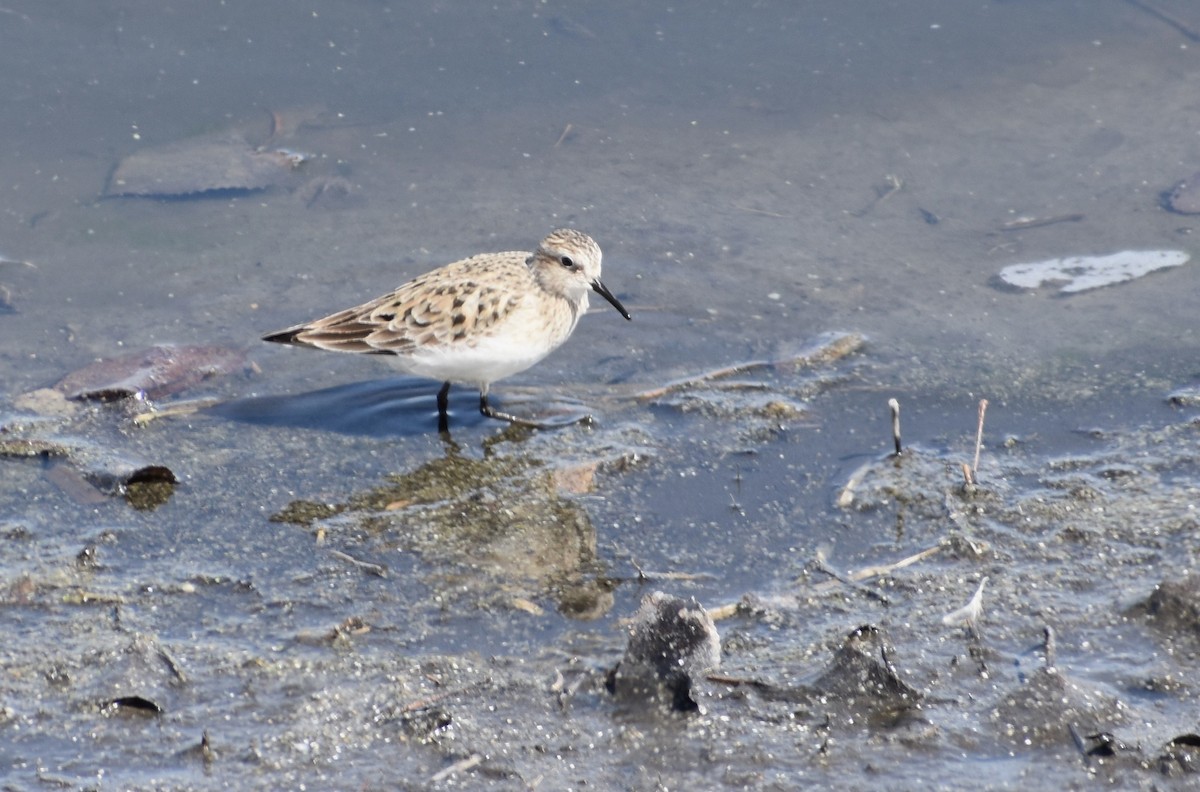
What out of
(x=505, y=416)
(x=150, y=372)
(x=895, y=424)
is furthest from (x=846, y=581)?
(x=150, y=372)

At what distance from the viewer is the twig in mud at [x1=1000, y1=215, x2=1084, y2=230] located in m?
7.95

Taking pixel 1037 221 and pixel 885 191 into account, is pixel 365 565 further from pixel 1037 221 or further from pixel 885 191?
pixel 1037 221

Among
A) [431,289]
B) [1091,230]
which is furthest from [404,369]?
[1091,230]

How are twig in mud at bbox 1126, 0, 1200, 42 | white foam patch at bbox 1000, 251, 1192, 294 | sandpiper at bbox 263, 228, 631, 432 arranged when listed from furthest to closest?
twig in mud at bbox 1126, 0, 1200, 42
white foam patch at bbox 1000, 251, 1192, 294
sandpiper at bbox 263, 228, 631, 432

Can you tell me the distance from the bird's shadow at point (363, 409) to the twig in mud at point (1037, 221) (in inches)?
143

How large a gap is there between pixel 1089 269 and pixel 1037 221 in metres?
0.66

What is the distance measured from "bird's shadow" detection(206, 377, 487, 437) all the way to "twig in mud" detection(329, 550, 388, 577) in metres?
1.21

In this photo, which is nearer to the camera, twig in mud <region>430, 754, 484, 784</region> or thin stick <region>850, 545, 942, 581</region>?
twig in mud <region>430, 754, 484, 784</region>

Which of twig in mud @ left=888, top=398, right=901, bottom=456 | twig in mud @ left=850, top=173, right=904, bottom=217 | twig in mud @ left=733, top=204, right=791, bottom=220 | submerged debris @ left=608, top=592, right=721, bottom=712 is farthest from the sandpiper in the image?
twig in mud @ left=850, top=173, right=904, bottom=217

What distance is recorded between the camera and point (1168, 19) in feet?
33.0

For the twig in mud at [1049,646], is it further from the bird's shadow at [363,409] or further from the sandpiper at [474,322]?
the bird's shadow at [363,409]

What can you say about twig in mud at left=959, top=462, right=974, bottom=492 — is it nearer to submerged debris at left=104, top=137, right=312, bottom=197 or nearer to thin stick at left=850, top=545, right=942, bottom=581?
thin stick at left=850, top=545, right=942, bottom=581

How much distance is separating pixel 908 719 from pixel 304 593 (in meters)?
2.09

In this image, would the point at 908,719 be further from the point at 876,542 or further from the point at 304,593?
the point at 304,593
